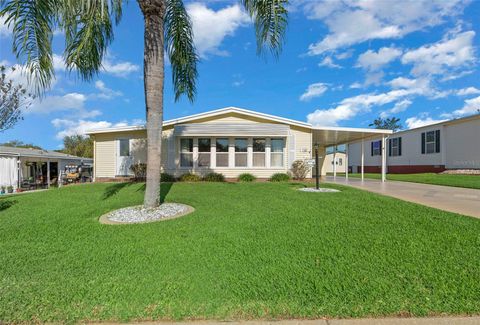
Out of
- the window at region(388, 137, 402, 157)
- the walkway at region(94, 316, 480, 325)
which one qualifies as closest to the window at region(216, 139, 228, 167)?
the walkway at region(94, 316, 480, 325)

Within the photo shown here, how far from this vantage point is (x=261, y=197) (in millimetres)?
8773

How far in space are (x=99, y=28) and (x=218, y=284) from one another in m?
7.72

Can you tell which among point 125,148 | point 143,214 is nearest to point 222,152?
point 125,148

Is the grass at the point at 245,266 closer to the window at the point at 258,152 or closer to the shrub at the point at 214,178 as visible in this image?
the shrub at the point at 214,178

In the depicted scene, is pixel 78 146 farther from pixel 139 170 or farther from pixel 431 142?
pixel 431 142

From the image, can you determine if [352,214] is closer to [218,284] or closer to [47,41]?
[218,284]

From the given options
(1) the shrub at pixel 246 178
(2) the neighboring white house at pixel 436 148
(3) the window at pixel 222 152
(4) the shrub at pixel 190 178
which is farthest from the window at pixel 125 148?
(2) the neighboring white house at pixel 436 148

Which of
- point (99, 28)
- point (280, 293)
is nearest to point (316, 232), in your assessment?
point (280, 293)

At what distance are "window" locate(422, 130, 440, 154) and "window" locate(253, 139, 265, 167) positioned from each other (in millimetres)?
17475

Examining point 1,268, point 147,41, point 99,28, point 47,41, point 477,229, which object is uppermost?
point 99,28

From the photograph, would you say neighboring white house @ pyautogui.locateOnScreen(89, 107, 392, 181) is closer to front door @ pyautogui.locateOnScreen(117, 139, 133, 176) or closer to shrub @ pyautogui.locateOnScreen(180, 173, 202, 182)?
front door @ pyautogui.locateOnScreen(117, 139, 133, 176)

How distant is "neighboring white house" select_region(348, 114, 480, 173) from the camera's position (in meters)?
20.3

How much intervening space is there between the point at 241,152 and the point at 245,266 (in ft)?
39.5

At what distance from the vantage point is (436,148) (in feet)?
77.0
